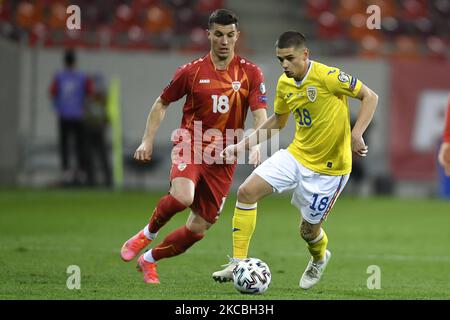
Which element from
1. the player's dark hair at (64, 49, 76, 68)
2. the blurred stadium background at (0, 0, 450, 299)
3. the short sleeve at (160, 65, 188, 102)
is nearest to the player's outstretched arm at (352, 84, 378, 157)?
the short sleeve at (160, 65, 188, 102)

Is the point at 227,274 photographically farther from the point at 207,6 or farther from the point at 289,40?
the point at 207,6

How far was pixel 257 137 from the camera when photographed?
8258mm

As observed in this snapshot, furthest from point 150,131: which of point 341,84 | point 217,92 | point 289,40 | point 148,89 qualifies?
point 148,89

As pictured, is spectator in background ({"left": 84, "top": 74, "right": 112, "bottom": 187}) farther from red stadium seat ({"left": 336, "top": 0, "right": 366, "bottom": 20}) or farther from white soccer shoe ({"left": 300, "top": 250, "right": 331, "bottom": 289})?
white soccer shoe ({"left": 300, "top": 250, "right": 331, "bottom": 289})

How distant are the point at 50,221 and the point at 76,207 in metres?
2.22

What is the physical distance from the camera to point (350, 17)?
23078 mm

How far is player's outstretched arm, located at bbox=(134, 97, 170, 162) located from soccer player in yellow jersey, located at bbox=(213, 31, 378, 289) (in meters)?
0.65

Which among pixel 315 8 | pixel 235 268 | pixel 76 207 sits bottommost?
pixel 76 207

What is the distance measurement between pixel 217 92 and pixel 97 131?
470 inches

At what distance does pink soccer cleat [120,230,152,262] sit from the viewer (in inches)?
338

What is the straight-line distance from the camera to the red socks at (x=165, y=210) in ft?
27.2
